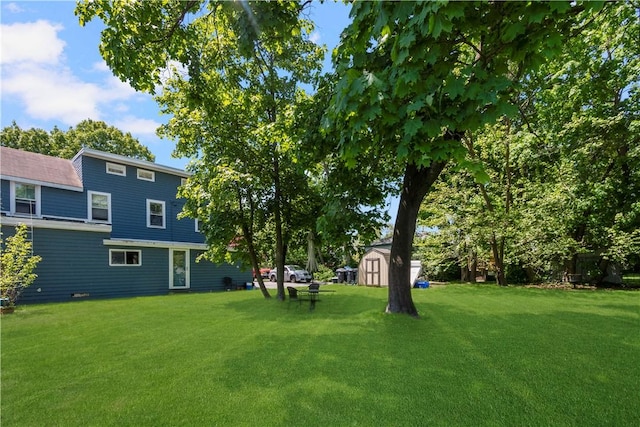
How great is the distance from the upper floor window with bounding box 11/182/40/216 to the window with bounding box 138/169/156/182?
3.77 metres

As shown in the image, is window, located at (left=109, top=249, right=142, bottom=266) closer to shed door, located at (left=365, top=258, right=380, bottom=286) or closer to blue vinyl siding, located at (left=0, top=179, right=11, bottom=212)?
blue vinyl siding, located at (left=0, top=179, right=11, bottom=212)

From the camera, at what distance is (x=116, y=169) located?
47.6 feet

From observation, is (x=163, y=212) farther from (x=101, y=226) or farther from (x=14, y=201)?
(x=14, y=201)

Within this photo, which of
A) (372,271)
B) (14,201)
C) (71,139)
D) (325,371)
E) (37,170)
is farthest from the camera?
(71,139)

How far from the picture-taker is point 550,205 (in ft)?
46.1

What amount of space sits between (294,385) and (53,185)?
44.8 ft

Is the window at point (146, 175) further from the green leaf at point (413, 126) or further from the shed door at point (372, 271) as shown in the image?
the green leaf at point (413, 126)

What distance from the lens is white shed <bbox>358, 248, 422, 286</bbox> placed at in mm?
18266

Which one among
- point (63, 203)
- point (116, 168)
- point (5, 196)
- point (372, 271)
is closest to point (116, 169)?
point (116, 168)

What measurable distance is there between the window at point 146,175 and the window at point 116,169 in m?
0.65

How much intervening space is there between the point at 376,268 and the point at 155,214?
12.1 meters

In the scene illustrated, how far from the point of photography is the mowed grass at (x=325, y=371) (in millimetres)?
3082

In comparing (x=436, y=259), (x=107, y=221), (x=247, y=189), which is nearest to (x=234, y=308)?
(x=247, y=189)

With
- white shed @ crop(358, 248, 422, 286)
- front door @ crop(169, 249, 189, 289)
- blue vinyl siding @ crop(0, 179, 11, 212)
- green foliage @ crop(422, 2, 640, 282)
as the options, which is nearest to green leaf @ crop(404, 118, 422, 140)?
green foliage @ crop(422, 2, 640, 282)
